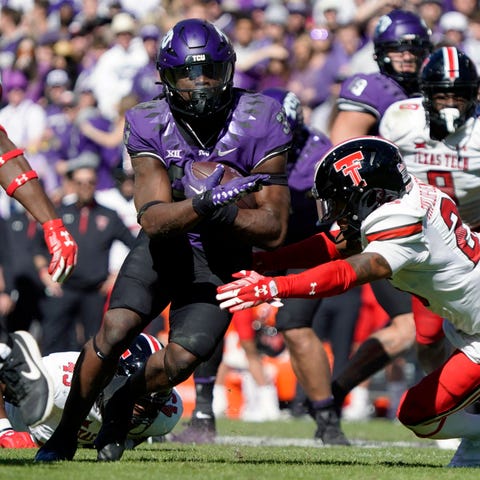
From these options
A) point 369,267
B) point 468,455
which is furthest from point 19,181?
point 468,455

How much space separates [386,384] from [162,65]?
6873 millimetres

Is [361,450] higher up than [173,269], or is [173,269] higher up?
[173,269]

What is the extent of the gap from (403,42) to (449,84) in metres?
1.27

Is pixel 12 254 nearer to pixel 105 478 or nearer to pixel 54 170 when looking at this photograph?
pixel 54 170

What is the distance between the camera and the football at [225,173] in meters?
5.42

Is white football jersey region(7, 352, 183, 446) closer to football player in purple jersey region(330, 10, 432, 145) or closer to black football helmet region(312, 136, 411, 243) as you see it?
black football helmet region(312, 136, 411, 243)

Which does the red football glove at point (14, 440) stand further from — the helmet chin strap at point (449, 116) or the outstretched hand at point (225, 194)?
the helmet chin strap at point (449, 116)

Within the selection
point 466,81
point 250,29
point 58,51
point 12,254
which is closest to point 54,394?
point 466,81

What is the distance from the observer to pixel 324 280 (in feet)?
16.5

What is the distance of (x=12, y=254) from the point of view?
11453 mm

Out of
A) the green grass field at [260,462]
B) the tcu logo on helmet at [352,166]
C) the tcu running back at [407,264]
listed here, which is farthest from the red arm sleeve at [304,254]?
the green grass field at [260,462]

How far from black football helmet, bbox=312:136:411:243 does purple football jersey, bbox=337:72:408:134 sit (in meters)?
1.93

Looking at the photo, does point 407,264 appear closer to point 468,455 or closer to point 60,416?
point 468,455

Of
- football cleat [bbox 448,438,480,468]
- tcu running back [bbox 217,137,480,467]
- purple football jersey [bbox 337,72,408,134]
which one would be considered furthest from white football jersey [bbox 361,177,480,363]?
purple football jersey [bbox 337,72,408,134]
